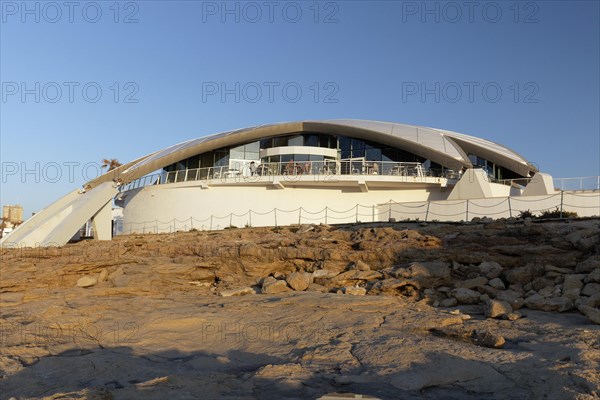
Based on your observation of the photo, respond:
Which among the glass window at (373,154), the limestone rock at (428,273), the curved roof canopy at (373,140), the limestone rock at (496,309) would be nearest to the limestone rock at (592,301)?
the limestone rock at (496,309)

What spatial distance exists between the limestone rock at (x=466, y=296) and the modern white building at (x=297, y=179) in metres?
12.2

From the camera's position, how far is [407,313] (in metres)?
10.0

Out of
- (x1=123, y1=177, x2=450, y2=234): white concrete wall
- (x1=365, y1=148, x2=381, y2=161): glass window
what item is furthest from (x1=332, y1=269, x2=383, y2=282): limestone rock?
(x1=365, y1=148, x2=381, y2=161): glass window

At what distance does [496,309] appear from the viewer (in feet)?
31.3

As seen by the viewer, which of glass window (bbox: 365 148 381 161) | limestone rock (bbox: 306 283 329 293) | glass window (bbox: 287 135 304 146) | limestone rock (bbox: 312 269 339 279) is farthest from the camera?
glass window (bbox: 287 135 304 146)

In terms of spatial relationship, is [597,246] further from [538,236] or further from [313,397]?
[313,397]

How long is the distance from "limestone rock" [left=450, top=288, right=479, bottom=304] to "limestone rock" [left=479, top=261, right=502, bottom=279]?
1016 millimetres

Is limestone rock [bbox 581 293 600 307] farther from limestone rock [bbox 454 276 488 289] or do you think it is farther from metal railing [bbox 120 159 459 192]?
metal railing [bbox 120 159 459 192]

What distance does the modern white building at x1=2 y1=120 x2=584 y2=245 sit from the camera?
24672mm

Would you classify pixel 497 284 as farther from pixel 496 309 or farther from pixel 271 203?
pixel 271 203

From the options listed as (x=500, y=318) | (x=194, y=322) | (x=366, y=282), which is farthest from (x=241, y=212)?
(x=500, y=318)

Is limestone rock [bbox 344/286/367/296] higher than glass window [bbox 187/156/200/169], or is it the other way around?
glass window [bbox 187/156/200/169]

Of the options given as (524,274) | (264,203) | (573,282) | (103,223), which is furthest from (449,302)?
(103,223)

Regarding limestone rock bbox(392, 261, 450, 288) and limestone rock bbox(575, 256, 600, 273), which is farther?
limestone rock bbox(392, 261, 450, 288)
